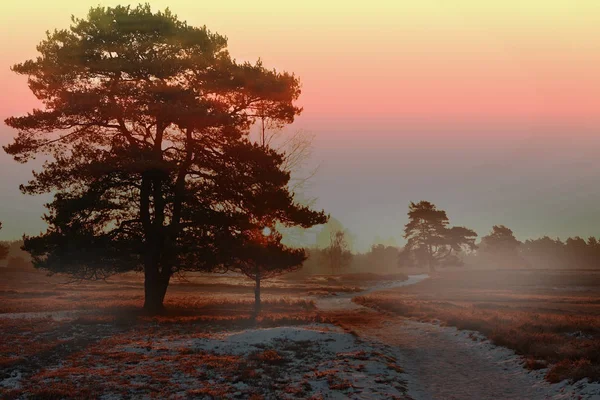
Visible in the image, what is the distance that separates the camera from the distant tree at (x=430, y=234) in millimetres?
80875

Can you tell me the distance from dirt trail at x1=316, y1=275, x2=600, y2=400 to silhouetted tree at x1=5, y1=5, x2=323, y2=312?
8.39 m

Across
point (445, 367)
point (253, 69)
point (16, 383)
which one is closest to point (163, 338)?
point (16, 383)

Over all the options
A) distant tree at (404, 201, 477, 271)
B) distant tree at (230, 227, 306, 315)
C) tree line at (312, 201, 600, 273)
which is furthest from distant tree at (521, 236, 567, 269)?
distant tree at (230, 227, 306, 315)

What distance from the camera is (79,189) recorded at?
21406 millimetres

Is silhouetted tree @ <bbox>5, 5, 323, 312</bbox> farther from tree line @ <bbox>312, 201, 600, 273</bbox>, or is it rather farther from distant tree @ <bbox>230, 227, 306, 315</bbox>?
tree line @ <bbox>312, 201, 600, 273</bbox>

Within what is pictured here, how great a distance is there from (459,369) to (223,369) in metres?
7.65

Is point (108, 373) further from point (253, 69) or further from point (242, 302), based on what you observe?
point (242, 302)

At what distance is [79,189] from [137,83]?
6347mm

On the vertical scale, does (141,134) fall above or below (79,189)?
above

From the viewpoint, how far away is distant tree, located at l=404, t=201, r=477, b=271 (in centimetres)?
8088

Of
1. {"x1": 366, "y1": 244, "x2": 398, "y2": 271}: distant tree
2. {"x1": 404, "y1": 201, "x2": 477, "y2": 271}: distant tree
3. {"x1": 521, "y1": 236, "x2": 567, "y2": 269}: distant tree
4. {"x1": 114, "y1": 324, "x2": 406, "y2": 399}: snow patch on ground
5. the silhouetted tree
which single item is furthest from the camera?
{"x1": 366, "y1": 244, "x2": 398, "y2": 271}: distant tree

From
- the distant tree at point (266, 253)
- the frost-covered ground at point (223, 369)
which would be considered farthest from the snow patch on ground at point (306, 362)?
the distant tree at point (266, 253)

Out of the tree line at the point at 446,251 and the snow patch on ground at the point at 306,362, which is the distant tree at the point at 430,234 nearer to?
the tree line at the point at 446,251

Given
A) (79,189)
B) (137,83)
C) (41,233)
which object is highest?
(137,83)
